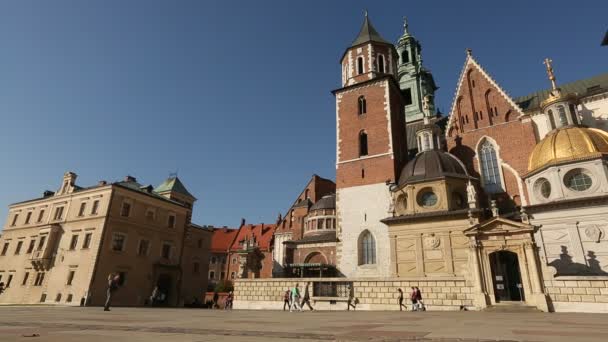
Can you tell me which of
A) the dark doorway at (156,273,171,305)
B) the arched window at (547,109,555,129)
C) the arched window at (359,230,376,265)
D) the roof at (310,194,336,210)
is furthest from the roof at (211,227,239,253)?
the arched window at (547,109,555,129)

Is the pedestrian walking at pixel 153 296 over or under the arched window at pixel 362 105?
under

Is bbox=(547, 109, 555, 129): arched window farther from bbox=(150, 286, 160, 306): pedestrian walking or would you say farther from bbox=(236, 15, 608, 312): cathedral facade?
bbox=(150, 286, 160, 306): pedestrian walking

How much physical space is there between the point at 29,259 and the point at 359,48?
41.1 metres

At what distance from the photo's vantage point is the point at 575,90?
3244 cm

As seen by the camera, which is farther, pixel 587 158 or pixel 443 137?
pixel 443 137

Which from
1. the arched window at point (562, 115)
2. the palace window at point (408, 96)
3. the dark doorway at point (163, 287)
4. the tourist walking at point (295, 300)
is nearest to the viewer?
the tourist walking at point (295, 300)

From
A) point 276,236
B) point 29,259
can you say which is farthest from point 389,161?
point 29,259

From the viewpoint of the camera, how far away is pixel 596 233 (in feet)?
69.6

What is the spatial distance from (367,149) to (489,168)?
10778 millimetres

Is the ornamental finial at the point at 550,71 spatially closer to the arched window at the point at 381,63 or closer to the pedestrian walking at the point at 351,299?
the arched window at the point at 381,63

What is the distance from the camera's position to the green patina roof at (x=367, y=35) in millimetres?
36125

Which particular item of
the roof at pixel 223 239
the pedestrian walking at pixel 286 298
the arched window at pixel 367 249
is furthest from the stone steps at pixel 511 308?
the roof at pixel 223 239

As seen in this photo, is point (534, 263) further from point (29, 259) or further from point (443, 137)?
point (29, 259)

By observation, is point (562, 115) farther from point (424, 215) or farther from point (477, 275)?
point (477, 275)
